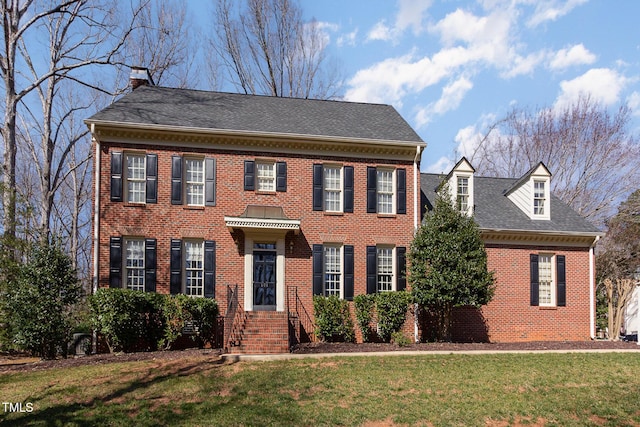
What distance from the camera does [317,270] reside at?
1706cm

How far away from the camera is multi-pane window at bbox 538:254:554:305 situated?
61.3ft

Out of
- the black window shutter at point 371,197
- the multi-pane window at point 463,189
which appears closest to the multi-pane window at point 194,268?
the black window shutter at point 371,197

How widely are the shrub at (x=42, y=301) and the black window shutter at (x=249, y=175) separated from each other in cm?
550

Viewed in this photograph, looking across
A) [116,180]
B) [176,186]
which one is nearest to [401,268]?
[176,186]

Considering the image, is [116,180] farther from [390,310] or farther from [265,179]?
[390,310]

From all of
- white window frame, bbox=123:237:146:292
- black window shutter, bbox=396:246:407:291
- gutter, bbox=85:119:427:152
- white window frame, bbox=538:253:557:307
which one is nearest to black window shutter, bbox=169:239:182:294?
white window frame, bbox=123:237:146:292

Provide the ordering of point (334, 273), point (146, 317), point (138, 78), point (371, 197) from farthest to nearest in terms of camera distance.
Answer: point (138, 78), point (371, 197), point (334, 273), point (146, 317)

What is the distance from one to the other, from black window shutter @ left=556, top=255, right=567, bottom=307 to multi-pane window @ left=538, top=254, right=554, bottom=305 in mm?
220

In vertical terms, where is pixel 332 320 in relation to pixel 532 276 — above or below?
below

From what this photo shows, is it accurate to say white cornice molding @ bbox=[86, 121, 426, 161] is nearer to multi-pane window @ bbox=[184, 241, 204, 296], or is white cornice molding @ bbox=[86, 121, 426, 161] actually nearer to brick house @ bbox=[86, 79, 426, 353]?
brick house @ bbox=[86, 79, 426, 353]

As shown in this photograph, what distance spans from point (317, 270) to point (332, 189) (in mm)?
2655

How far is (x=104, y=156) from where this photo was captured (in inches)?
643

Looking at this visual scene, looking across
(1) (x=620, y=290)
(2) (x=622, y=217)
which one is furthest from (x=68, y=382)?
(2) (x=622, y=217)

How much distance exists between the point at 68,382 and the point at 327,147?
32.9 ft
